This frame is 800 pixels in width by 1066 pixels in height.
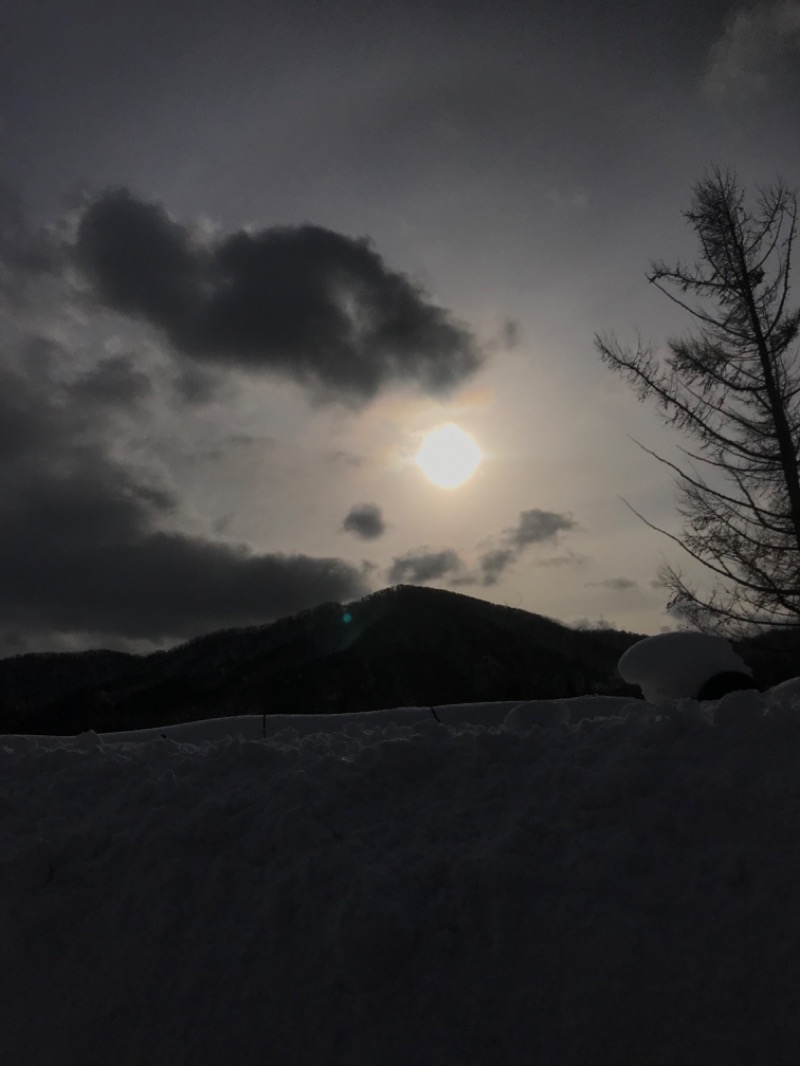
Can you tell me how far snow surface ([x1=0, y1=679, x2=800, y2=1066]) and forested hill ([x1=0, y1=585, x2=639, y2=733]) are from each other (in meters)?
51.7

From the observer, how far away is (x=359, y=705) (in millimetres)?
59812

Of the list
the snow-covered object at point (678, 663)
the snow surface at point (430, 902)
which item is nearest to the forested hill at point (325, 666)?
the snow-covered object at point (678, 663)

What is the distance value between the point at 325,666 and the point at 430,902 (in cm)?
6538

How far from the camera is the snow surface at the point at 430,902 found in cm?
341

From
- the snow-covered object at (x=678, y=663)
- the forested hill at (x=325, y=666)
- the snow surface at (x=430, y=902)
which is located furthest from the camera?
the forested hill at (x=325, y=666)

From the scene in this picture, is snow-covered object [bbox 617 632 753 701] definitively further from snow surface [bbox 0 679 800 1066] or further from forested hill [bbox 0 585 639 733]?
forested hill [bbox 0 585 639 733]

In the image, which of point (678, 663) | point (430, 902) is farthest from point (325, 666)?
point (430, 902)

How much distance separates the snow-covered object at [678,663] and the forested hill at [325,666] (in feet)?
157

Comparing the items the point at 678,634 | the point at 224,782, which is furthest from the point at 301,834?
the point at 678,634

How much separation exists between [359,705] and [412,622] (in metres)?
13.3

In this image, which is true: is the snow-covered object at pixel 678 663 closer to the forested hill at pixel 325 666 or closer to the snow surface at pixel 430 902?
the snow surface at pixel 430 902

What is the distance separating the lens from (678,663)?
8125 millimetres

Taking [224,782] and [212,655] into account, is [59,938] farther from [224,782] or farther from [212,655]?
[212,655]

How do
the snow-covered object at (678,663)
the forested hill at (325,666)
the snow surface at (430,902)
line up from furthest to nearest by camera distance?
the forested hill at (325,666), the snow-covered object at (678,663), the snow surface at (430,902)
